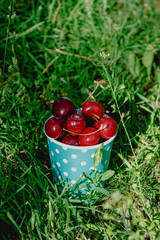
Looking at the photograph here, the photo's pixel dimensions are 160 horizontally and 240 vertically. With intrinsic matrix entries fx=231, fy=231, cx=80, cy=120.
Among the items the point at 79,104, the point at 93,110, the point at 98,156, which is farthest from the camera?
the point at 79,104

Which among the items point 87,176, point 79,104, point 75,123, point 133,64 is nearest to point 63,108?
point 75,123

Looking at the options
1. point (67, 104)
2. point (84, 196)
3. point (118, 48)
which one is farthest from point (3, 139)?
point (118, 48)

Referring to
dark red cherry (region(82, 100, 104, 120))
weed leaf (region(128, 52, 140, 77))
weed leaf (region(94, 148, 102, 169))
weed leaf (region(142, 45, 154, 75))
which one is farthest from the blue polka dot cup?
weed leaf (region(142, 45, 154, 75))

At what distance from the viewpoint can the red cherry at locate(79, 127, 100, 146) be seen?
48.0 inches

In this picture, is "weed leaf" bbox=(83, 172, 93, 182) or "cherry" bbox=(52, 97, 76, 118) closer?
"weed leaf" bbox=(83, 172, 93, 182)

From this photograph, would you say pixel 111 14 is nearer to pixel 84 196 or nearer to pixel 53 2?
pixel 53 2

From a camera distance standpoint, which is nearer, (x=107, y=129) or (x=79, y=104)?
(x=107, y=129)

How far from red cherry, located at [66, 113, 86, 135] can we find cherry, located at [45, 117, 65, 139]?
0.14ft

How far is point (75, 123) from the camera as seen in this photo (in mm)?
1244

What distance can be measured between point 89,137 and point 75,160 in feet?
0.48

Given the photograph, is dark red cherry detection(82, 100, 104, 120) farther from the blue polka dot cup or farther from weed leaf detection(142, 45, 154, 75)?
weed leaf detection(142, 45, 154, 75)

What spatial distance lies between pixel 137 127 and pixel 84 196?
2.40ft

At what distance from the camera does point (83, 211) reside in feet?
4.46

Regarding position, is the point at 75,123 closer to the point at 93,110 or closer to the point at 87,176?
the point at 93,110
